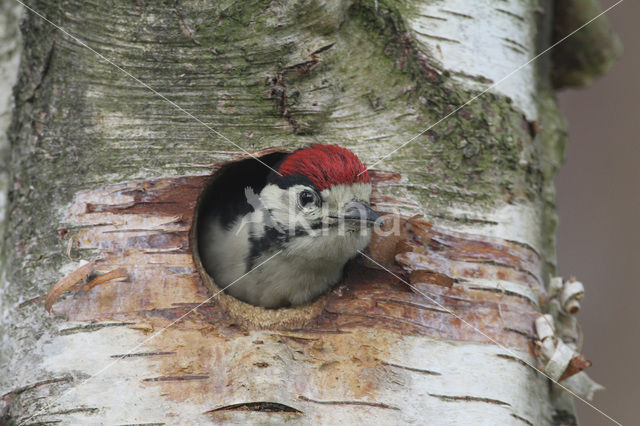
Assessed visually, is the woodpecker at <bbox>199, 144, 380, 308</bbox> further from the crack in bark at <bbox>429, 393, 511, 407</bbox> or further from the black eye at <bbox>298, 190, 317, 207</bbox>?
the crack in bark at <bbox>429, 393, 511, 407</bbox>

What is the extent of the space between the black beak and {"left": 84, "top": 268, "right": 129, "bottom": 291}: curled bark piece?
1030 millimetres

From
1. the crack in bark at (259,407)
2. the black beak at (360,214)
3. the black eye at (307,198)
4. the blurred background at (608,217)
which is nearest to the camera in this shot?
the crack in bark at (259,407)

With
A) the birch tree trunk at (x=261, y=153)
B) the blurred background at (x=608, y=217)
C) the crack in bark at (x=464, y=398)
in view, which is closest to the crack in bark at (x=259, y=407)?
the birch tree trunk at (x=261, y=153)

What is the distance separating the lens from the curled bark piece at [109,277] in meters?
2.79

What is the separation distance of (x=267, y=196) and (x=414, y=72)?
1119mm

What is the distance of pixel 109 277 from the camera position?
110 inches

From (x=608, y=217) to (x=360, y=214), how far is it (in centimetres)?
390

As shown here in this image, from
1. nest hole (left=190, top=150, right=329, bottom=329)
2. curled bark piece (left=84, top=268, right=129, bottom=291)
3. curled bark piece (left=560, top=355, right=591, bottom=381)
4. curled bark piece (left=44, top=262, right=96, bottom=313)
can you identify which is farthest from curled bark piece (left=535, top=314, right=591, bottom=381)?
curled bark piece (left=44, top=262, right=96, bottom=313)

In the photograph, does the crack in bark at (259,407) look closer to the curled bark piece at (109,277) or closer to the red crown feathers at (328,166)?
the curled bark piece at (109,277)

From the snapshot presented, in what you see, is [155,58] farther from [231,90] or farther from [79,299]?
[79,299]

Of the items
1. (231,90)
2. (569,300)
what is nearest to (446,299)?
(569,300)

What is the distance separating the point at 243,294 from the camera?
148 inches

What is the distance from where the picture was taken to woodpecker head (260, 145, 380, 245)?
3070 millimetres

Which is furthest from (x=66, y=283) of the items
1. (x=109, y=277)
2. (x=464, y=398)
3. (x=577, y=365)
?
(x=577, y=365)
